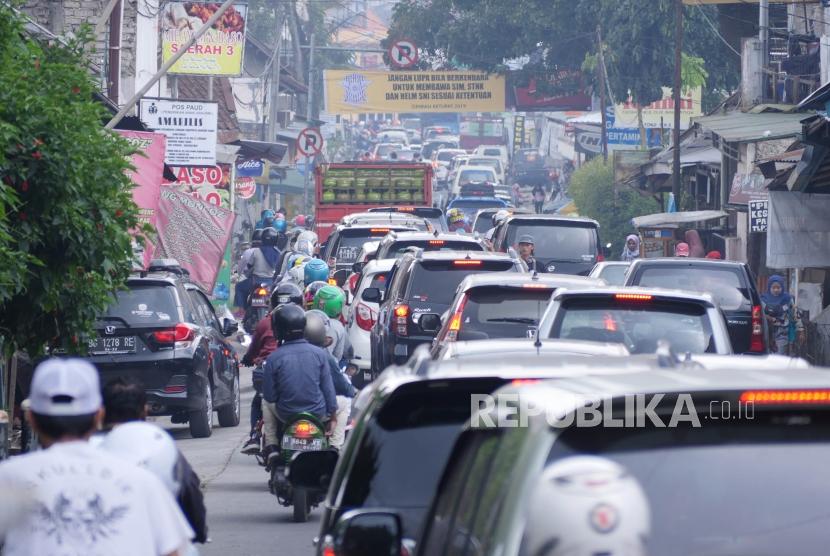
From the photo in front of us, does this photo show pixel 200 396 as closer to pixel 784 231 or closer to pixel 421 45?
pixel 784 231

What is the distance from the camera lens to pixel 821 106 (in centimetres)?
2419

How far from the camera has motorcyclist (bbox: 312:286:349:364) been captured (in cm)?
1274

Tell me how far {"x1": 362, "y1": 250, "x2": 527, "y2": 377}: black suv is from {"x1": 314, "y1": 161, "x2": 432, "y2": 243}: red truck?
70.8 feet

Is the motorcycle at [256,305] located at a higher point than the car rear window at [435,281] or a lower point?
lower

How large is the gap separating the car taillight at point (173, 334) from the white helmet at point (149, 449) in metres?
9.71

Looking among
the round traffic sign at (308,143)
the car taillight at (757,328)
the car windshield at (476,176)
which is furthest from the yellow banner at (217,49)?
the car windshield at (476,176)

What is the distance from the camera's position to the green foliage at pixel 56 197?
409 inches

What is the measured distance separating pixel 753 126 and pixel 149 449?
2340 centimetres

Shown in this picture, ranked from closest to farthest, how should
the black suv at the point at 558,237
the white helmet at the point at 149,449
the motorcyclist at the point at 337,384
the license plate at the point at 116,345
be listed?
1. the white helmet at the point at 149,449
2. the motorcyclist at the point at 337,384
3. the license plate at the point at 116,345
4. the black suv at the point at 558,237

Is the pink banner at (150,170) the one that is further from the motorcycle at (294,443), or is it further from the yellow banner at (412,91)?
the yellow banner at (412,91)

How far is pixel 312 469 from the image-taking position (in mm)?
6324

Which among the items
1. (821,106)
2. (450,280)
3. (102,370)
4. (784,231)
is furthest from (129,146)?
(821,106)

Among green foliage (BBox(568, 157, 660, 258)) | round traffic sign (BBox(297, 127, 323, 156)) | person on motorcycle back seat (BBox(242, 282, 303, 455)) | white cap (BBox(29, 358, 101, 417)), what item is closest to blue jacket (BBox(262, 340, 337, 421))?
person on motorcycle back seat (BBox(242, 282, 303, 455))

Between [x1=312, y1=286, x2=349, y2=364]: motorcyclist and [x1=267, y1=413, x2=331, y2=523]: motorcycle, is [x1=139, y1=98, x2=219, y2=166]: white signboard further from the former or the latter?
[x1=267, y1=413, x2=331, y2=523]: motorcycle
